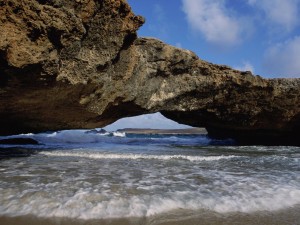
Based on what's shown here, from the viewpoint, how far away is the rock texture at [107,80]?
17.9 feet

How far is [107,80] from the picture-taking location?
25.4 ft

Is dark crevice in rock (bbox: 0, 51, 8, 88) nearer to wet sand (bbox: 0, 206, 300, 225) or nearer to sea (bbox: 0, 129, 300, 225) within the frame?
sea (bbox: 0, 129, 300, 225)

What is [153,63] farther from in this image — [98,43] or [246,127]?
[246,127]

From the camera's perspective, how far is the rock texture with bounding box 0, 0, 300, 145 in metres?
5.46

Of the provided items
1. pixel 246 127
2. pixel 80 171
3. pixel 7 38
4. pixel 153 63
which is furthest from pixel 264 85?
pixel 7 38

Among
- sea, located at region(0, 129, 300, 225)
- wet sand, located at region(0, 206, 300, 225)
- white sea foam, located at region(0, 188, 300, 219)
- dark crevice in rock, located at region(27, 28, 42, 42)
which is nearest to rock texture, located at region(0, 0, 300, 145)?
dark crevice in rock, located at region(27, 28, 42, 42)

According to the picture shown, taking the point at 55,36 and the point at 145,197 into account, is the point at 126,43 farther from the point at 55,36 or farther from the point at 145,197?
the point at 145,197

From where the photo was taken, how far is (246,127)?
556 inches

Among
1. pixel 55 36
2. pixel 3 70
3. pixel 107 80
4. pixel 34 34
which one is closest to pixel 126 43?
pixel 107 80

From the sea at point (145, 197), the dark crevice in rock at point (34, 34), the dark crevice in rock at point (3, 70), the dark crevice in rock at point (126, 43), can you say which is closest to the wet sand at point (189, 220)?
the sea at point (145, 197)

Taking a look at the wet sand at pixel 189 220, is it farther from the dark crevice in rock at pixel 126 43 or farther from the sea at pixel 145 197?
the dark crevice in rock at pixel 126 43

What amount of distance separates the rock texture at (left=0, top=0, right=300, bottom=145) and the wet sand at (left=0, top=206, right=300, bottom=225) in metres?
3.05

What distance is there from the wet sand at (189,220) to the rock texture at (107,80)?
305 centimetres

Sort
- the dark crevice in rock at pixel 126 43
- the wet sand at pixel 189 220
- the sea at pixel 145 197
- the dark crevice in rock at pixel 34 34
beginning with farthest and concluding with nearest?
the dark crevice in rock at pixel 126 43
the dark crevice in rock at pixel 34 34
the sea at pixel 145 197
the wet sand at pixel 189 220
